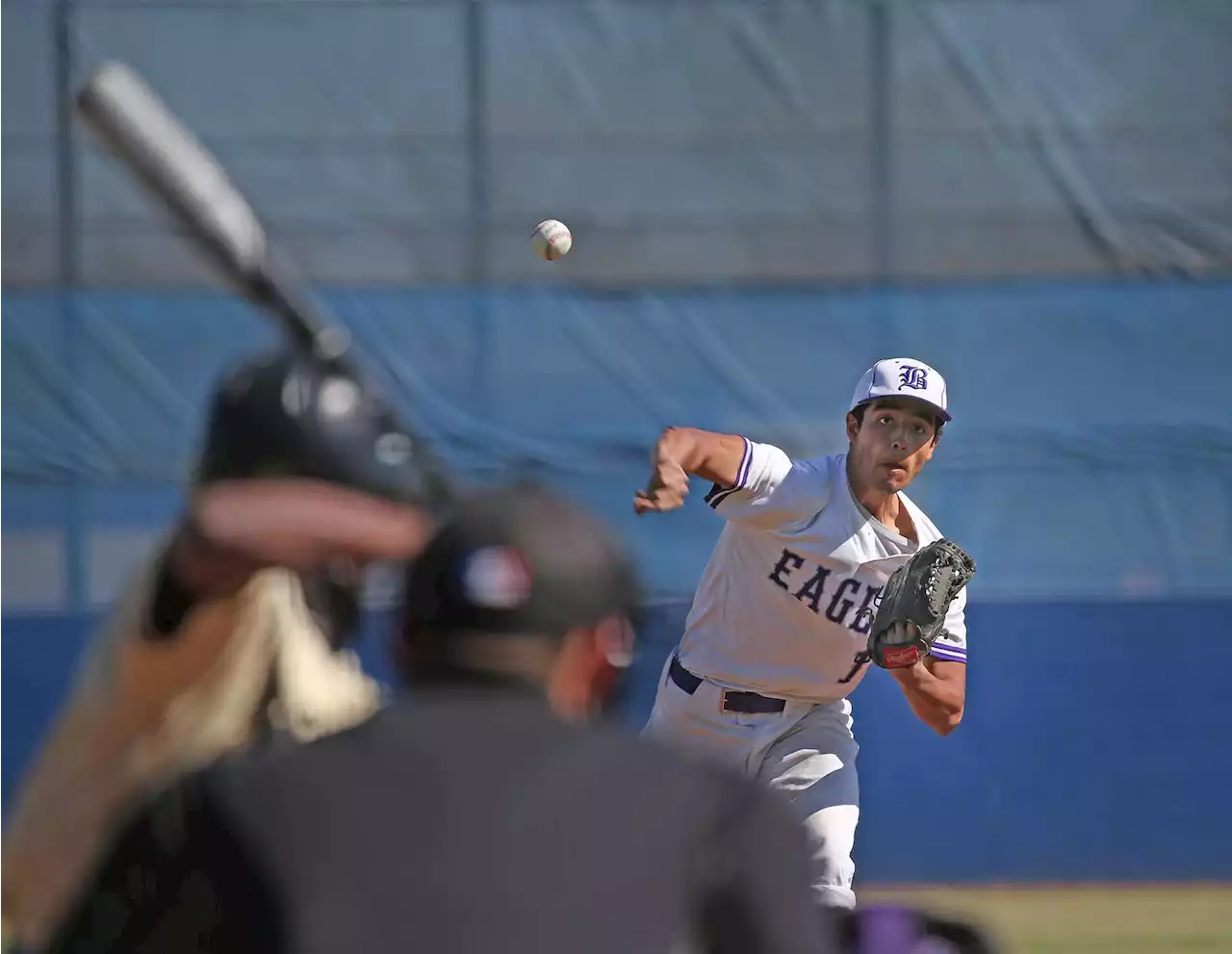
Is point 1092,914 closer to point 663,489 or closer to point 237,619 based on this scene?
point 663,489

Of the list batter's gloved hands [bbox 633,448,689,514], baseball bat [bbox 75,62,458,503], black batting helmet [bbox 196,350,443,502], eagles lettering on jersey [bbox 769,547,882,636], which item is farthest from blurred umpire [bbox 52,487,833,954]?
eagles lettering on jersey [bbox 769,547,882,636]

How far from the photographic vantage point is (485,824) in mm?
2102

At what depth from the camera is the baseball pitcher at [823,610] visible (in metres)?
6.26

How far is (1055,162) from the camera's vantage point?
43.7 feet

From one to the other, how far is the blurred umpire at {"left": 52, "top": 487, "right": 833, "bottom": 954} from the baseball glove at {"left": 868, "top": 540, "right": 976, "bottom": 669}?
3.91m

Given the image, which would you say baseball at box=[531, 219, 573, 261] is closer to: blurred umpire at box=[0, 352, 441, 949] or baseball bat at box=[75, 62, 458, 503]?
baseball bat at box=[75, 62, 458, 503]

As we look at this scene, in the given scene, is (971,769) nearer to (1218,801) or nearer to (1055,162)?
(1218,801)

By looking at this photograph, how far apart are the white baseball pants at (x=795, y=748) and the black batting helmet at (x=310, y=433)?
367 cm

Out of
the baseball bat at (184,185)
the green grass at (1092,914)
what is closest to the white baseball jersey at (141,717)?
the baseball bat at (184,185)

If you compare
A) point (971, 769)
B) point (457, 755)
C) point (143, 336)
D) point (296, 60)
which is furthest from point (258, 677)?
point (296, 60)

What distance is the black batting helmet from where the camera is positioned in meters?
2.83

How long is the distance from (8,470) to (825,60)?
19.3ft

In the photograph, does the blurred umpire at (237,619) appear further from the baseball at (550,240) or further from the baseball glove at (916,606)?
the baseball at (550,240)

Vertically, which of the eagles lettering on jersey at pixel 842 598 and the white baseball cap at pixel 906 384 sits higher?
the white baseball cap at pixel 906 384
